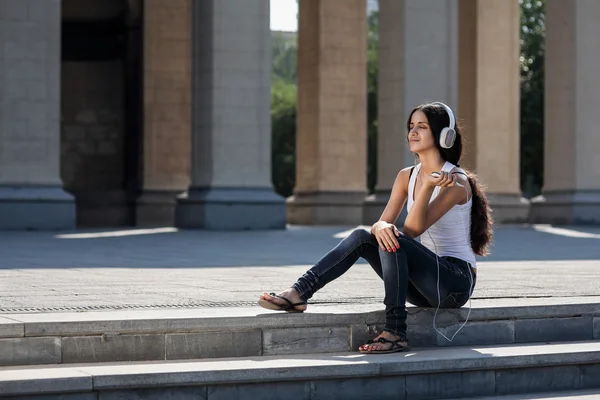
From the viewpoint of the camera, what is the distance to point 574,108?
36.3m

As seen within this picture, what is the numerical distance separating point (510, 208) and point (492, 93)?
4140 mm

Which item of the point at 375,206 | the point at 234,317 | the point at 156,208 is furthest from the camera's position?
the point at 156,208

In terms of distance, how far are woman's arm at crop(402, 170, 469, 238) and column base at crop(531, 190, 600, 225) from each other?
26949 mm

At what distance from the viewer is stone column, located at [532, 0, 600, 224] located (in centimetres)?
3609

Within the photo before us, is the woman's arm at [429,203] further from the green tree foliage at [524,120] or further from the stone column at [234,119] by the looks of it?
the green tree foliage at [524,120]

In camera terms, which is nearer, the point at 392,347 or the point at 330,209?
the point at 392,347

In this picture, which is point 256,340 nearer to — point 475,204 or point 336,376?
point 336,376

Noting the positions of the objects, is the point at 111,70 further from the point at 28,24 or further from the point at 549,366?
the point at 549,366

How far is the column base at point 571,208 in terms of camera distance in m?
36.1

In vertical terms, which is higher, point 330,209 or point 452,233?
point 452,233

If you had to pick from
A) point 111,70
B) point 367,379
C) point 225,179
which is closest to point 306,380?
point 367,379

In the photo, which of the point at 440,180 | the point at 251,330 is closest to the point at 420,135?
the point at 440,180

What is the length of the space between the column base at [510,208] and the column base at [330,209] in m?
4.99

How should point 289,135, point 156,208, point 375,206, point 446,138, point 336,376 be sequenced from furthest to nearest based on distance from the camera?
1. point 289,135
2. point 156,208
3. point 375,206
4. point 446,138
5. point 336,376
